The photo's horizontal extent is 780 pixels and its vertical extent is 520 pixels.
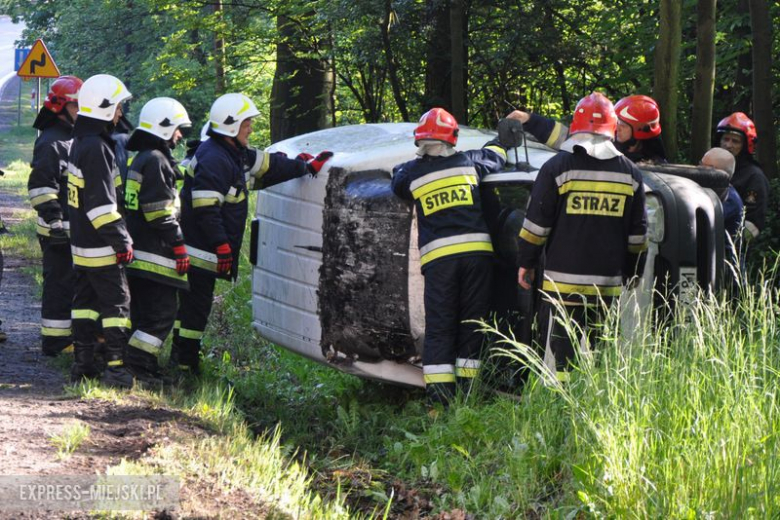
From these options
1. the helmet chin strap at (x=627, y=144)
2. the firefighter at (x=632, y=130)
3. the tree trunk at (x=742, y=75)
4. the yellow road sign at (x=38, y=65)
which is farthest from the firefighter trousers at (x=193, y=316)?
the yellow road sign at (x=38, y=65)

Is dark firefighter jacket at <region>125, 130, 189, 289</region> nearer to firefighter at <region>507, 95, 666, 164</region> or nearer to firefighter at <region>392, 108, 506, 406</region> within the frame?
firefighter at <region>392, 108, 506, 406</region>

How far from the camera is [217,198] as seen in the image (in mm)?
7180

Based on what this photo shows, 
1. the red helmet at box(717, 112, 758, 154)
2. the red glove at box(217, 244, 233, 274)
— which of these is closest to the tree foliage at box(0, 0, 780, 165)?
the red helmet at box(717, 112, 758, 154)

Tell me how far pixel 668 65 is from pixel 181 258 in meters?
4.29

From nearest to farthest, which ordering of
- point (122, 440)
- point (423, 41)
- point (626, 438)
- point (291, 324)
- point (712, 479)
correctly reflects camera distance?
point (712, 479) → point (626, 438) → point (122, 440) → point (291, 324) → point (423, 41)

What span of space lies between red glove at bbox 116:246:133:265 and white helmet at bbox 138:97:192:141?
806 mm

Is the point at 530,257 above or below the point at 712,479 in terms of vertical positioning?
above

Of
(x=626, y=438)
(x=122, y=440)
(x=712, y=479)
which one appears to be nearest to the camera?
(x=712, y=479)

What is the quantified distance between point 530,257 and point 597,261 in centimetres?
37

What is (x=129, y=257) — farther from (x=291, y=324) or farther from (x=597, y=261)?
(x=597, y=261)

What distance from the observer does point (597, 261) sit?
5746mm

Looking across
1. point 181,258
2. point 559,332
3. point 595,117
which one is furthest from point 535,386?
point 181,258

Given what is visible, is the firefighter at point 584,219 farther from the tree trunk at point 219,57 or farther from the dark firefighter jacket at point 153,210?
the tree trunk at point 219,57

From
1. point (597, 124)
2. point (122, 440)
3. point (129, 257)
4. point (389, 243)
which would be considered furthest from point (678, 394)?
point (129, 257)
